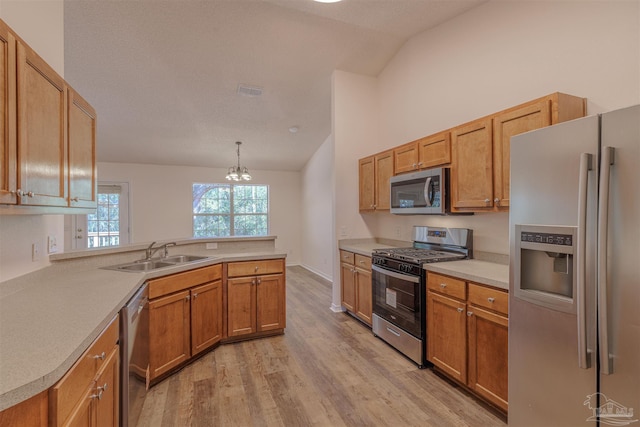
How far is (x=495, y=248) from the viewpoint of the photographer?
2656 millimetres

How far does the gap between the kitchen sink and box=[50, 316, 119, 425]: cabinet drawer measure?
3.93 ft

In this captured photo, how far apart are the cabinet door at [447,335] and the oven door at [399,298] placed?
0.36 feet

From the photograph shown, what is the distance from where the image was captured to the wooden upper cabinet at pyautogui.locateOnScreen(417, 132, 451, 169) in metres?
2.75

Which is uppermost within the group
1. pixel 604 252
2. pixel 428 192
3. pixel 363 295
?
pixel 428 192

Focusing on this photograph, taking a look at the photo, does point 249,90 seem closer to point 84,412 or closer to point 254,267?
point 254,267

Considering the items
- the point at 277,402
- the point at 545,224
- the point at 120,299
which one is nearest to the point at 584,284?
the point at 545,224

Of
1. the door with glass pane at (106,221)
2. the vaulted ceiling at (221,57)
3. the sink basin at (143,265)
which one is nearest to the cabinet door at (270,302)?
the sink basin at (143,265)

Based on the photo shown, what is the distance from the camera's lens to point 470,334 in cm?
213

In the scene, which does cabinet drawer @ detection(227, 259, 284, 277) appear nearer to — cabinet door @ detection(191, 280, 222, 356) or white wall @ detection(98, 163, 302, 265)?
cabinet door @ detection(191, 280, 222, 356)

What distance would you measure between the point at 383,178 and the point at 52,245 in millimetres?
3197

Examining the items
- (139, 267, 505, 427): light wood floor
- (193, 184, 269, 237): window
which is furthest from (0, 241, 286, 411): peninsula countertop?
(193, 184, 269, 237): window

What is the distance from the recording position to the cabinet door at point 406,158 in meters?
3.17

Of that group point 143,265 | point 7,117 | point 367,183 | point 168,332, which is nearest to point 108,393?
point 168,332

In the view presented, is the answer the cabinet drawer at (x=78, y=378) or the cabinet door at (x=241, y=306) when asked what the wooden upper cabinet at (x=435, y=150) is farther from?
the cabinet drawer at (x=78, y=378)
